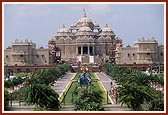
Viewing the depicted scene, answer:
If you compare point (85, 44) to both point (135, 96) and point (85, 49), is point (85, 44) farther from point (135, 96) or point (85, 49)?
point (135, 96)

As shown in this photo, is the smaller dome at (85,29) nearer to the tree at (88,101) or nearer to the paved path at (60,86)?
the paved path at (60,86)

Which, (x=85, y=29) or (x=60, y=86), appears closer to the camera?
(x=60, y=86)

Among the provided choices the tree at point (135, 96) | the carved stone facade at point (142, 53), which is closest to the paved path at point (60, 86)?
the tree at point (135, 96)

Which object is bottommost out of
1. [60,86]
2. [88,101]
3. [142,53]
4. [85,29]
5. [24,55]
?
[60,86]

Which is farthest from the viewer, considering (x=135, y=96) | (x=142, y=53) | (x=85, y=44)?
(x=85, y=44)

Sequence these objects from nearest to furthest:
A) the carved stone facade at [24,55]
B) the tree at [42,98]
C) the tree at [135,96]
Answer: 1. the tree at [42,98]
2. the tree at [135,96]
3. the carved stone facade at [24,55]

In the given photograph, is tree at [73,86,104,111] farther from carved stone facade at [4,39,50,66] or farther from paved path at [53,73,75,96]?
carved stone facade at [4,39,50,66]

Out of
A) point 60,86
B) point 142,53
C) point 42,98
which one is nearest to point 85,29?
point 142,53

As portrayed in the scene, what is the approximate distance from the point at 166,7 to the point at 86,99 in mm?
3447

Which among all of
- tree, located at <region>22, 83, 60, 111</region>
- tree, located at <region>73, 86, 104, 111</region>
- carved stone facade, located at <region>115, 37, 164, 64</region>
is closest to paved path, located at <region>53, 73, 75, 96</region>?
tree, located at <region>22, 83, 60, 111</region>

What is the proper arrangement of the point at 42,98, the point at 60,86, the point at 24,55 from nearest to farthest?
the point at 42,98 < the point at 60,86 < the point at 24,55

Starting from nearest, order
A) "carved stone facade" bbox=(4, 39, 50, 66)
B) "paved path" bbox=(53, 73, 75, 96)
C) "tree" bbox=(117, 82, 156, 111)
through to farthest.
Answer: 1. "tree" bbox=(117, 82, 156, 111)
2. "paved path" bbox=(53, 73, 75, 96)
3. "carved stone facade" bbox=(4, 39, 50, 66)

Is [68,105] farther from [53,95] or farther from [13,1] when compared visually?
[13,1]

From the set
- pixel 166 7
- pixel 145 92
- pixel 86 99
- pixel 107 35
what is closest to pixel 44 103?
pixel 86 99
